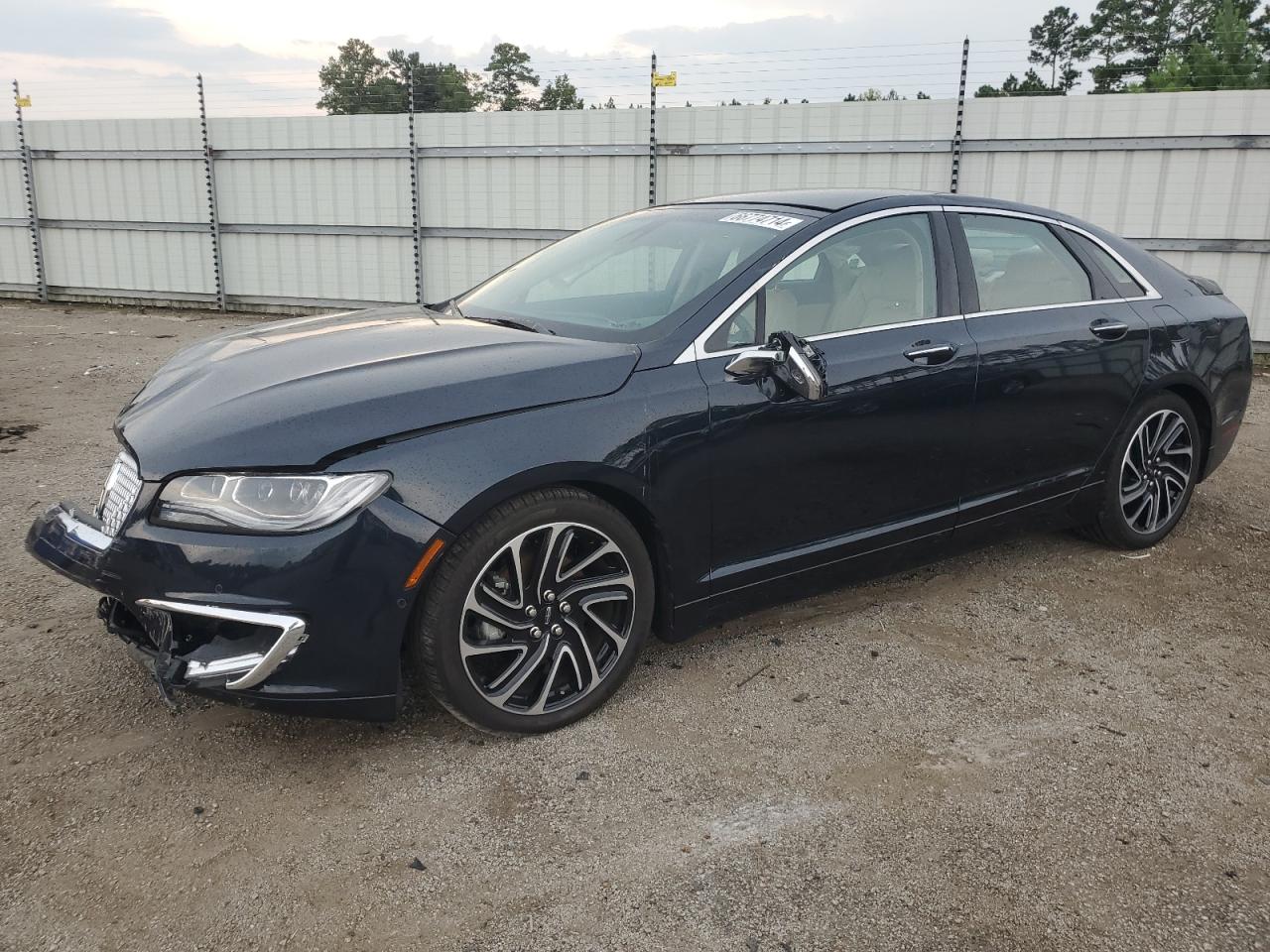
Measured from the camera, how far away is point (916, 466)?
3.49m

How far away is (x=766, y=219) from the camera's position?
11.4 feet

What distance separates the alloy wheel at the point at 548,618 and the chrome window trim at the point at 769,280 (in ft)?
2.08

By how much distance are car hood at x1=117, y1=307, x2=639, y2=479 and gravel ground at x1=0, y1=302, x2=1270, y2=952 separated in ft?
2.90

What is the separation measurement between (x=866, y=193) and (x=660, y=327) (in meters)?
1.17

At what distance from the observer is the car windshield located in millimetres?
3176

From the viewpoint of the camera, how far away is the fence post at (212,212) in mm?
13359

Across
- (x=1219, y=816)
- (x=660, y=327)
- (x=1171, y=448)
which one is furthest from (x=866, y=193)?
(x=1219, y=816)

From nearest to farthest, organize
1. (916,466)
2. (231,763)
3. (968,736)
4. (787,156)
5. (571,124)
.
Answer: (231,763)
(968,736)
(916,466)
(787,156)
(571,124)

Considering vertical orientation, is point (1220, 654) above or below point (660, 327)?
below

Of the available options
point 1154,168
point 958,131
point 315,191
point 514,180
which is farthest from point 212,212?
point 1154,168

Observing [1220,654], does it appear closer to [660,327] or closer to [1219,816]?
[1219,816]

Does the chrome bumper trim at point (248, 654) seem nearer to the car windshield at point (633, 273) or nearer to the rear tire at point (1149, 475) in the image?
the car windshield at point (633, 273)

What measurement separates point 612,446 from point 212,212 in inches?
498

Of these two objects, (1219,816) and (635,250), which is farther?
(635,250)
